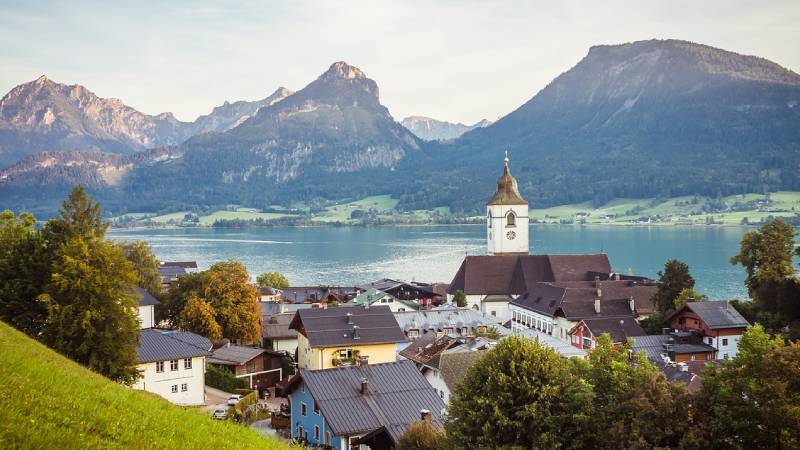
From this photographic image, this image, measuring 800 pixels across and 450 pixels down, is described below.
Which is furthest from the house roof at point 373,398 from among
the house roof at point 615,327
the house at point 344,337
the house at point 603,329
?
the house roof at point 615,327

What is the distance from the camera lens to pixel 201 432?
9.52m

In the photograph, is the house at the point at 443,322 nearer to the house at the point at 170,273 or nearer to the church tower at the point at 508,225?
the church tower at the point at 508,225

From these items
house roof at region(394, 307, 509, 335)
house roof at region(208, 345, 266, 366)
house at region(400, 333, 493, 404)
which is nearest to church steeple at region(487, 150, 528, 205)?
house roof at region(394, 307, 509, 335)

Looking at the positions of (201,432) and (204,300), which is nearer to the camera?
(201,432)

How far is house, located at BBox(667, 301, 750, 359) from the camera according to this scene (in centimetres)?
3909

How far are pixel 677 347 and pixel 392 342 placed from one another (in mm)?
15968

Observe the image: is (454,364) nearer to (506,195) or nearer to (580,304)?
(580,304)

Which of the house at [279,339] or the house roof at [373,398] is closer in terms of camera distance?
the house roof at [373,398]

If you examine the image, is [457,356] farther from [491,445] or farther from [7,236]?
[7,236]

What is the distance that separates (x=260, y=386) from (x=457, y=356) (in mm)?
10913

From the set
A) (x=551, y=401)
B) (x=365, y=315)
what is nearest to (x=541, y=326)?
(x=365, y=315)

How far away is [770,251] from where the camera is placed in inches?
1795

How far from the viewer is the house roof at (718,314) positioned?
3926cm

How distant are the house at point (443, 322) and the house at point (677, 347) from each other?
9716mm
